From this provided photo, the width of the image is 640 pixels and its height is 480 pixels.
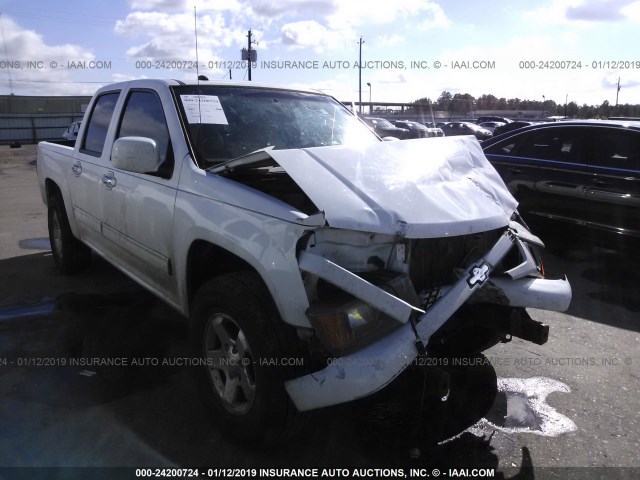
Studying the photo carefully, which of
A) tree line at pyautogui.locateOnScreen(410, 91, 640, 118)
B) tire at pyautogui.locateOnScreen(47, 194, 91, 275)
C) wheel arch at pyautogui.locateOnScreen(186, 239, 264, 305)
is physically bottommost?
tire at pyautogui.locateOnScreen(47, 194, 91, 275)

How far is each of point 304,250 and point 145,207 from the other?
5.38ft

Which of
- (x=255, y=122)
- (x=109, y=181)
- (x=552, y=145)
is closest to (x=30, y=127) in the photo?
(x=109, y=181)

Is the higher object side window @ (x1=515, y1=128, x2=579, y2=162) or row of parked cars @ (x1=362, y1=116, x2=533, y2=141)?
row of parked cars @ (x1=362, y1=116, x2=533, y2=141)

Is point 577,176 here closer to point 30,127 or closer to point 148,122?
point 148,122

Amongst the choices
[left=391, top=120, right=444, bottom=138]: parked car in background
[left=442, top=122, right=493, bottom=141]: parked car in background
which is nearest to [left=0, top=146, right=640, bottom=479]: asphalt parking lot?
[left=391, top=120, right=444, bottom=138]: parked car in background

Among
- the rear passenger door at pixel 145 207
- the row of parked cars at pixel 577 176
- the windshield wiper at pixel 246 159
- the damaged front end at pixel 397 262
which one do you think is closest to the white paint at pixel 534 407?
the damaged front end at pixel 397 262

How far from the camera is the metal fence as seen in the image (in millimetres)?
33656

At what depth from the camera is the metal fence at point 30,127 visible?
33656 mm

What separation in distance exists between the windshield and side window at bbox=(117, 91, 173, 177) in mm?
197

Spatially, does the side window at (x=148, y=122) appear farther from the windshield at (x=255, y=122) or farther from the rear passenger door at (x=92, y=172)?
the rear passenger door at (x=92, y=172)

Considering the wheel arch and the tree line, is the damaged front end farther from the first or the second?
the tree line

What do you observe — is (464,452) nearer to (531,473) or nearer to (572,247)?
(531,473)

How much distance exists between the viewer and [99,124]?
15.6 ft

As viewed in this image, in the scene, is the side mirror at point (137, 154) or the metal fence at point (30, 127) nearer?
the side mirror at point (137, 154)
